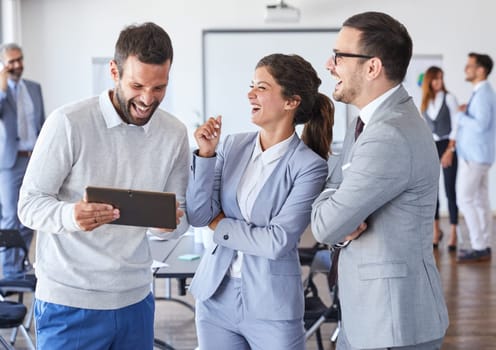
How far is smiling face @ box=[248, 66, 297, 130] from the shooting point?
7.31 feet

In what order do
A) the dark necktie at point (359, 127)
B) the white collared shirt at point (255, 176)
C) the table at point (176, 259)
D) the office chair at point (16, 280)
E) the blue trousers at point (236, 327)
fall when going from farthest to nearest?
the office chair at point (16, 280) → the table at point (176, 259) → the white collared shirt at point (255, 176) → the blue trousers at point (236, 327) → the dark necktie at point (359, 127)

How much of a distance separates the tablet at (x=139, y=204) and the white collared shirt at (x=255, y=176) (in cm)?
41

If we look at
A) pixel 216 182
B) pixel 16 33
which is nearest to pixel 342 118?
pixel 16 33

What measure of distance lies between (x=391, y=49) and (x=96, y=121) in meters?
0.89

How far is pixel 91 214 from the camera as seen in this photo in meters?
1.74

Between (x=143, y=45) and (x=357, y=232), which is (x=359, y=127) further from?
(x=143, y=45)

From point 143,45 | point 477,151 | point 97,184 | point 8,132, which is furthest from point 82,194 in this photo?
point 477,151

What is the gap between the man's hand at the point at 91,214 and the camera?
174 centimetres

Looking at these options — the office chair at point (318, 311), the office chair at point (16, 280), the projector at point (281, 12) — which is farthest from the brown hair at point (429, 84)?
the office chair at point (16, 280)

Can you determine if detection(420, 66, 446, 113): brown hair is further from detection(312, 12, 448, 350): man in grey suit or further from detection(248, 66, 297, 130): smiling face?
detection(312, 12, 448, 350): man in grey suit

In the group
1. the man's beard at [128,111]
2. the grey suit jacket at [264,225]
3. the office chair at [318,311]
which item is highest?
Result: the man's beard at [128,111]

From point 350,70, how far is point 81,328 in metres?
1.10

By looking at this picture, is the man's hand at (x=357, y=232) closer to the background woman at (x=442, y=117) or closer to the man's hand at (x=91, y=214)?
the man's hand at (x=91, y=214)

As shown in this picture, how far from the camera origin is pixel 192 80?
915cm
